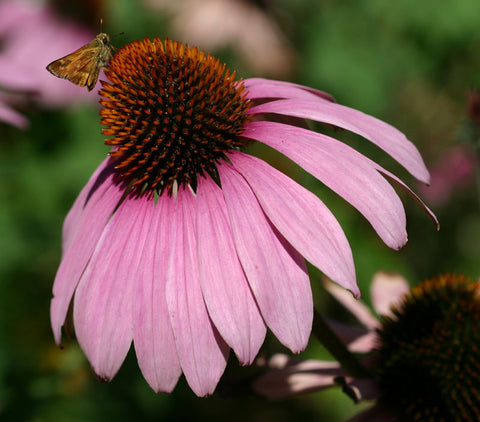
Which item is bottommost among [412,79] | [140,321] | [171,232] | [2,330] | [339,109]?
[2,330]

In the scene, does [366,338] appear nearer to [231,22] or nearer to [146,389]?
→ [146,389]

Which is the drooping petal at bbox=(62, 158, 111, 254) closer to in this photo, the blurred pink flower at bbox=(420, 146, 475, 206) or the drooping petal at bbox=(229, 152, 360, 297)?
the drooping petal at bbox=(229, 152, 360, 297)

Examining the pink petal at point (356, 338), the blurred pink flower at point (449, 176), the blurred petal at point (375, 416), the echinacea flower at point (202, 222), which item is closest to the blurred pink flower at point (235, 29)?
the blurred pink flower at point (449, 176)

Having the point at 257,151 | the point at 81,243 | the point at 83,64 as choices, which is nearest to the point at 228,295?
the point at 81,243

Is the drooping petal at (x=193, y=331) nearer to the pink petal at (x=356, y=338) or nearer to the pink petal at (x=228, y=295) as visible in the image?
the pink petal at (x=228, y=295)

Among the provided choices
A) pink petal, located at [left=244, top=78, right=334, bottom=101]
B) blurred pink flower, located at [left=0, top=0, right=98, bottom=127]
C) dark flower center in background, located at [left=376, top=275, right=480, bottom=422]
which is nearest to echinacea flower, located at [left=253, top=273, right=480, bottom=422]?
dark flower center in background, located at [left=376, top=275, right=480, bottom=422]

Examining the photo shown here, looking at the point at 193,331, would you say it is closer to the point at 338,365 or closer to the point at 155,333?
the point at 155,333

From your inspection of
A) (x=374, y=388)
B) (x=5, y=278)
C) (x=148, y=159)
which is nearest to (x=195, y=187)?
(x=148, y=159)
